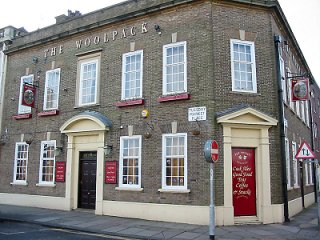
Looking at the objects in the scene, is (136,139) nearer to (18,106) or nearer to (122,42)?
(122,42)

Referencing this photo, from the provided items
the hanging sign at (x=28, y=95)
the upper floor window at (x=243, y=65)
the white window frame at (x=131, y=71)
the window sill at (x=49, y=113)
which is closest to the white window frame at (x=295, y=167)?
the upper floor window at (x=243, y=65)

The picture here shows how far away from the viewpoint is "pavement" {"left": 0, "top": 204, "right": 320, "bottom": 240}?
32.1 feet

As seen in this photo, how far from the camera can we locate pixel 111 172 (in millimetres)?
13781

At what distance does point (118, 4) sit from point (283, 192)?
1092 cm

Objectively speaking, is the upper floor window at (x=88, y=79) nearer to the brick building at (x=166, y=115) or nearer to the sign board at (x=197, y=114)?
the brick building at (x=166, y=115)

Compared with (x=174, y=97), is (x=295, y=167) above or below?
below

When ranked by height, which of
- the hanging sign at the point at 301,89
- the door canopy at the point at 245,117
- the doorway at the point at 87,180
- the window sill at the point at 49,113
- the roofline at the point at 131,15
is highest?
the roofline at the point at 131,15

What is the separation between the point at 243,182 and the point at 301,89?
487 centimetres

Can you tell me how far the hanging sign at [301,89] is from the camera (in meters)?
13.4

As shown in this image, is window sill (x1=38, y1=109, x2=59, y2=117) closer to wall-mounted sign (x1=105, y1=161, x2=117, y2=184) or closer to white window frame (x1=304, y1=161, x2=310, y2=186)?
wall-mounted sign (x1=105, y1=161, x2=117, y2=184)

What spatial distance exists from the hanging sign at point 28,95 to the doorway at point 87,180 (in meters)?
4.11

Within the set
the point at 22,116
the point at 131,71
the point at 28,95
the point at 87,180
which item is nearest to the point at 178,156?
the point at 131,71

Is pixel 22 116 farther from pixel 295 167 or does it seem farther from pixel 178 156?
pixel 295 167

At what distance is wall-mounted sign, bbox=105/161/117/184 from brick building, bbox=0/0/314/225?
70 mm
